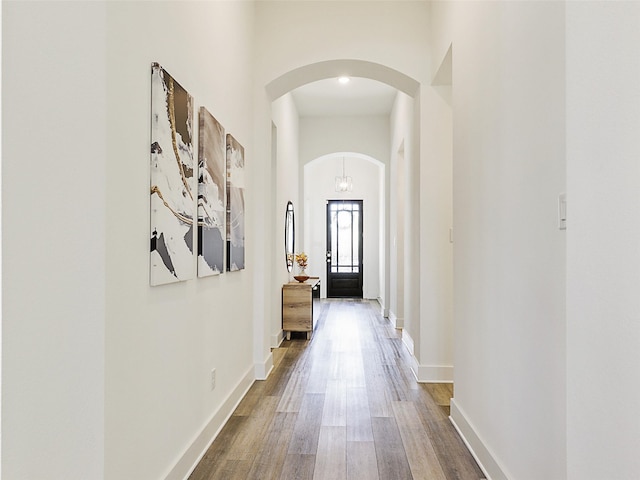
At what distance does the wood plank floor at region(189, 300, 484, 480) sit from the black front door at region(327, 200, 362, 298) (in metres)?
5.84

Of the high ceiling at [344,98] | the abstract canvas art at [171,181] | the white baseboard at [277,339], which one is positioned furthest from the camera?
the high ceiling at [344,98]

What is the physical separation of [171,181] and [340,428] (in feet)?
5.82

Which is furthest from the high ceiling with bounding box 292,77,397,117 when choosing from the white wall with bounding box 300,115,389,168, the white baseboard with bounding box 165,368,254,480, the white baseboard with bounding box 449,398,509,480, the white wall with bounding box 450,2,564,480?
the white baseboard with bounding box 449,398,509,480

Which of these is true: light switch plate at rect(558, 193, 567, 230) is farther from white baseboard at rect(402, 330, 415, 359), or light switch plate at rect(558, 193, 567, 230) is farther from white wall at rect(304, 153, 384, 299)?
white wall at rect(304, 153, 384, 299)

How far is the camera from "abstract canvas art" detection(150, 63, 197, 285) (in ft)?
6.11

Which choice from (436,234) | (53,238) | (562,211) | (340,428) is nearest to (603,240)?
(562,211)

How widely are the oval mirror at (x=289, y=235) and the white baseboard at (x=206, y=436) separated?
269 centimetres

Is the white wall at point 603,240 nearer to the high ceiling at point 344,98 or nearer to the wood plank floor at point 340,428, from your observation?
the wood plank floor at point 340,428

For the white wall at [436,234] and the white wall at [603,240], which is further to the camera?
the white wall at [436,234]

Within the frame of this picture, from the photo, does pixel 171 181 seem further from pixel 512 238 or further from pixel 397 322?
pixel 397 322

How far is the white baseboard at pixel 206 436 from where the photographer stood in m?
2.17

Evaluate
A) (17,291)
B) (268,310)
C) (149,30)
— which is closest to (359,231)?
(268,310)

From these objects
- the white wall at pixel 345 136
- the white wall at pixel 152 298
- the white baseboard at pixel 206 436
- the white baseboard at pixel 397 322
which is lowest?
the white baseboard at pixel 397 322

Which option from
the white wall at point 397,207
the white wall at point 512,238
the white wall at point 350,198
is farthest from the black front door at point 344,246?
the white wall at point 512,238
